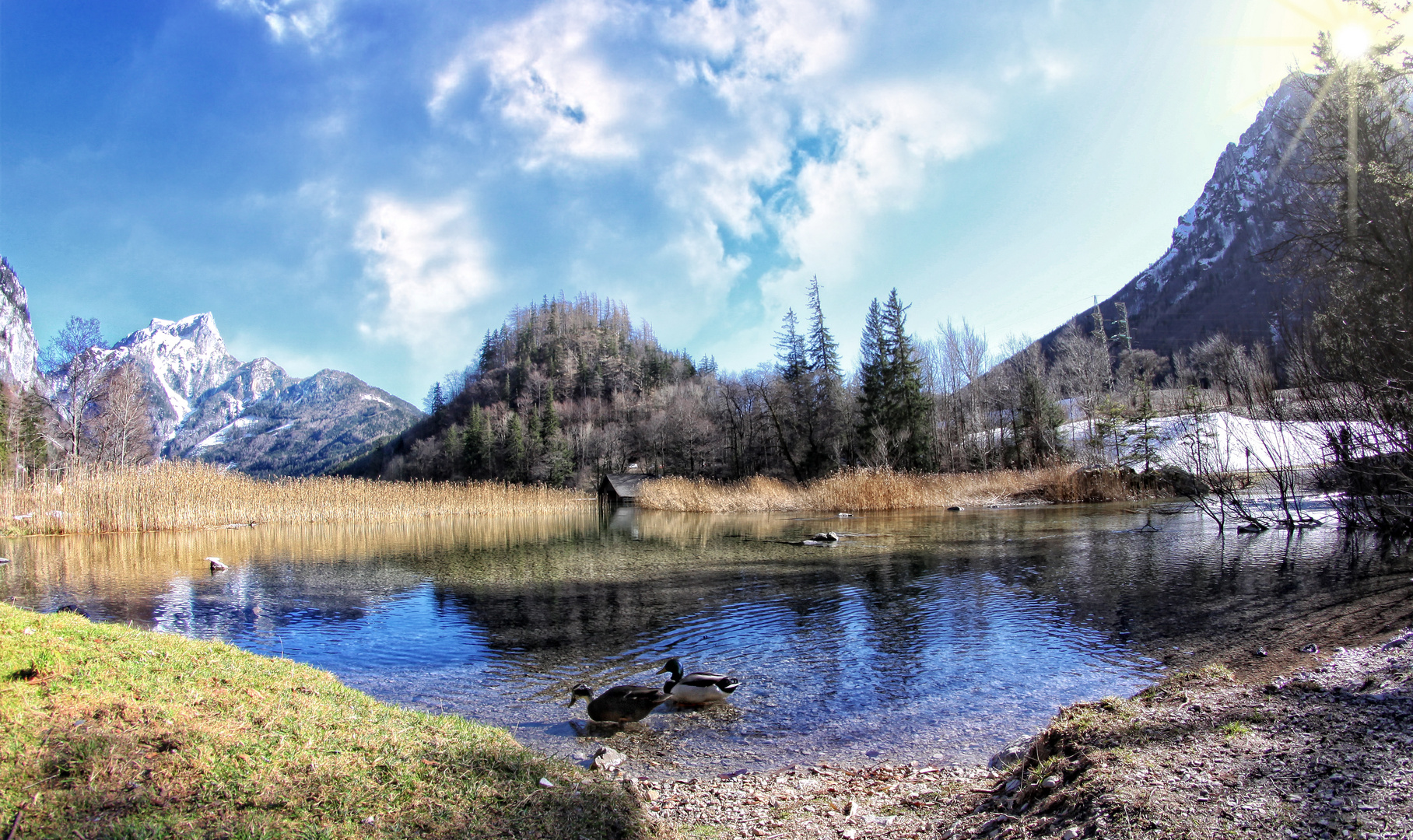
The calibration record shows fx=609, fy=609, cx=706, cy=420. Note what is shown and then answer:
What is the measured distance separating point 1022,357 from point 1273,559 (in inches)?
1593

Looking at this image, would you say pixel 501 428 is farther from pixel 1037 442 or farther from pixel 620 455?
pixel 1037 442

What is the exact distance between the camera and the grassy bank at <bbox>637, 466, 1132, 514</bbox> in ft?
101

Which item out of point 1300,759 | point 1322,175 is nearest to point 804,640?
point 1300,759

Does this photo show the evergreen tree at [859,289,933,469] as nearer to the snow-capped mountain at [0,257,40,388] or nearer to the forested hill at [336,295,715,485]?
the forested hill at [336,295,715,485]

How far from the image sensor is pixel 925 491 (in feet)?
108

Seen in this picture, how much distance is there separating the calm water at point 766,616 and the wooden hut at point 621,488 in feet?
121

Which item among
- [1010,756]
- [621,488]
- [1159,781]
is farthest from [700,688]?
[621,488]

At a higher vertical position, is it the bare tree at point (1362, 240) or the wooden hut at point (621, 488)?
the bare tree at point (1362, 240)

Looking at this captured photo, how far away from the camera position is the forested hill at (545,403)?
76438 mm

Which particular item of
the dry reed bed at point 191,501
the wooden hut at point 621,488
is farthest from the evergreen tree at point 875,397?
the dry reed bed at point 191,501

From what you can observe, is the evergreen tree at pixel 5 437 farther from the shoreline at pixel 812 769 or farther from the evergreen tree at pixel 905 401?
the evergreen tree at pixel 905 401

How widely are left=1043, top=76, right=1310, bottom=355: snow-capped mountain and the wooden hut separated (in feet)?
260

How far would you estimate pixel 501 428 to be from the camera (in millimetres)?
80625

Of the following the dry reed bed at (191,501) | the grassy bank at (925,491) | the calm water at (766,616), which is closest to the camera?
the calm water at (766,616)
